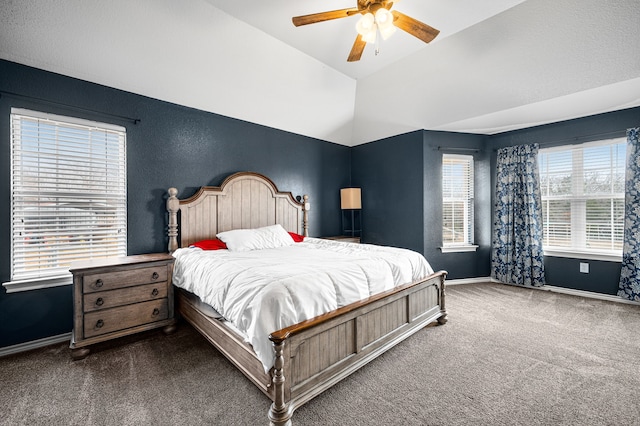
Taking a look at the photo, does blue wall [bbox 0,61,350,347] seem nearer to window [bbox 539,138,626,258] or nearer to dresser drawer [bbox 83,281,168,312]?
dresser drawer [bbox 83,281,168,312]

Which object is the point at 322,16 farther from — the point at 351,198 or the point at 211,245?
the point at 351,198

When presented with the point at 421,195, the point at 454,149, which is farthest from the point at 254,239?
the point at 454,149

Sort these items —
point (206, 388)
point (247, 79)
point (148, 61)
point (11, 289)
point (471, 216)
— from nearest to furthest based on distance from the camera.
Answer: point (206, 388) → point (11, 289) → point (148, 61) → point (247, 79) → point (471, 216)

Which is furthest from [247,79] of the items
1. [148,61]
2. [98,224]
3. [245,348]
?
[245,348]

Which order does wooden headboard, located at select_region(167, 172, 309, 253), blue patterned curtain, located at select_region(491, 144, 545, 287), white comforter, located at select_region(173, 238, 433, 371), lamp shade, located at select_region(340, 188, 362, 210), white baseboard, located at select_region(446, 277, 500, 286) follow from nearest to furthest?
white comforter, located at select_region(173, 238, 433, 371) < wooden headboard, located at select_region(167, 172, 309, 253) < blue patterned curtain, located at select_region(491, 144, 545, 287) < white baseboard, located at select_region(446, 277, 500, 286) < lamp shade, located at select_region(340, 188, 362, 210)

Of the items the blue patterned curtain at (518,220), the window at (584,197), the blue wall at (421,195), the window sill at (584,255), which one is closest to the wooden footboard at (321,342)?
the blue wall at (421,195)

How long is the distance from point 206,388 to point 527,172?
4.87 meters

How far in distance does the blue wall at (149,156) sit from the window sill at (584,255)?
3566 millimetres

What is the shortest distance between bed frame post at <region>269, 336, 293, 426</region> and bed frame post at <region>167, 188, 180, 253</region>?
2.23m

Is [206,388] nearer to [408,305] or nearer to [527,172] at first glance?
[408,305]

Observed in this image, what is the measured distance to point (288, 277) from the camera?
1769 mm

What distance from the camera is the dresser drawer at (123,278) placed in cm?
229

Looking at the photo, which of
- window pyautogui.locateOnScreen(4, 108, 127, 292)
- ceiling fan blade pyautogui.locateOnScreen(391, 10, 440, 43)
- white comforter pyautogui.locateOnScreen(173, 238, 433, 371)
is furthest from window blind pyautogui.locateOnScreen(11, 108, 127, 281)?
ceiling fan blade pyautogui.locateOnScreen(391, 10, 440, 43)

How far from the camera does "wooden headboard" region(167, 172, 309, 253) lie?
10.7ft
